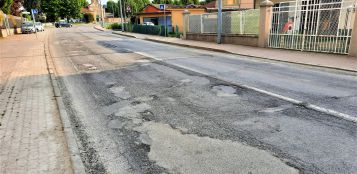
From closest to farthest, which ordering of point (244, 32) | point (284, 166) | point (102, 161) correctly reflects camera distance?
1. point (284, 166)
2. point (102, 161)
3. point (244, 32)

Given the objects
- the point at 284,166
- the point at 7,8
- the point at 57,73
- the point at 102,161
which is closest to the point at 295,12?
the point at 57,73

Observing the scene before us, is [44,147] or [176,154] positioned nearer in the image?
[176,154]

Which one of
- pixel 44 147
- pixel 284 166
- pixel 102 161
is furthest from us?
pixel 44 147

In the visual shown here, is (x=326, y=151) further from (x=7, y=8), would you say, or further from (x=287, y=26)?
(x=7, y=8)

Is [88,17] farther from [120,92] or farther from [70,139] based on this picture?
[70,139]

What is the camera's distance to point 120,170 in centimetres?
358

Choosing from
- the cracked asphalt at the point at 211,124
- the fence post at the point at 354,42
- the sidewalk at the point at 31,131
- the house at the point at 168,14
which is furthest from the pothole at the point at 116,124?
the house at the point at 168,14

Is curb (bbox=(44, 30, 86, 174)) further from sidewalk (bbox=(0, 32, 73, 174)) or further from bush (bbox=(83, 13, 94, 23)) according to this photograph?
bush (bbox=(83, 13, 94, 23))

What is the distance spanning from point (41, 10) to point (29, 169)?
3650 inches

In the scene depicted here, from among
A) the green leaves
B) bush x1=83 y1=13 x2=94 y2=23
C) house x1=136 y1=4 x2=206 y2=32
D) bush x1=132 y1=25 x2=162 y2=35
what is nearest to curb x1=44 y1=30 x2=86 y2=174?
bush x1=132 y1=25 x2=162 y2=35

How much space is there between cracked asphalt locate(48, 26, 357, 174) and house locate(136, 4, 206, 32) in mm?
28085

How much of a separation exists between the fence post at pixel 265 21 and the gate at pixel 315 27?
8.9 inches

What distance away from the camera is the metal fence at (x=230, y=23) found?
16.8 meters

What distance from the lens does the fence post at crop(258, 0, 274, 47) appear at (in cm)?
1538
